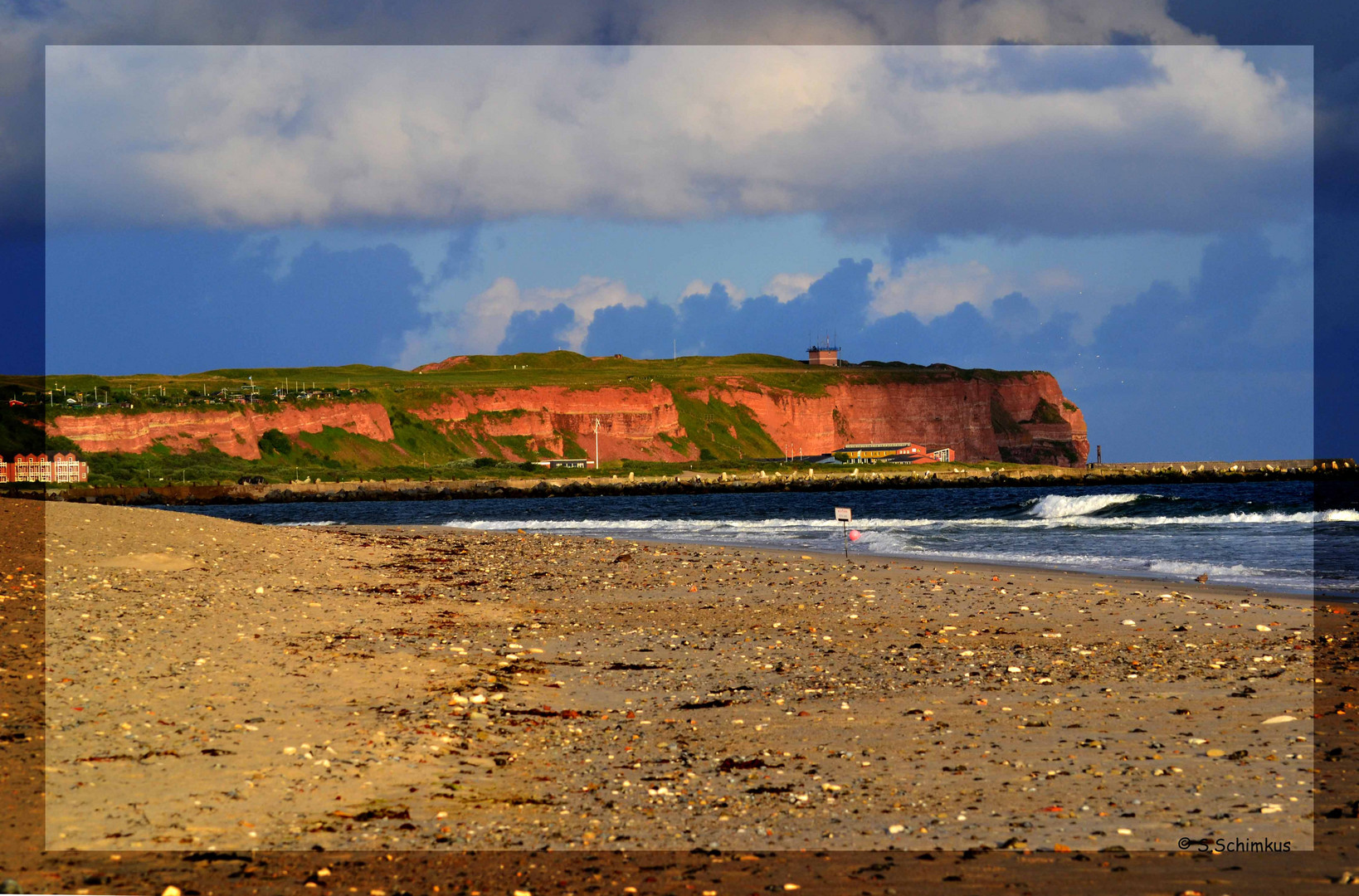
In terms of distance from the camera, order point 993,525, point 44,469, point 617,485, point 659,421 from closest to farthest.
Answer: point 993,525
point 44,469
point 617,485
point 659,421

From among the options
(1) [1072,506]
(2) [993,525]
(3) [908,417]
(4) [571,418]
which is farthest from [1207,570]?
(3) [908,417]

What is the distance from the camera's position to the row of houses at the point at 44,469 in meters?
90.2

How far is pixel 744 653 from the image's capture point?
48.6 ft

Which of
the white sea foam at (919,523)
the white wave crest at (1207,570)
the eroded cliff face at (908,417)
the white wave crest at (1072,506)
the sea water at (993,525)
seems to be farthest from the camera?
the eroded cliff face at (908,417)

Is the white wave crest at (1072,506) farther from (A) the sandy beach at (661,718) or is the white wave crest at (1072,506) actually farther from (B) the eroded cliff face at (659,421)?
(B) the eroded cliff face at (659,421)

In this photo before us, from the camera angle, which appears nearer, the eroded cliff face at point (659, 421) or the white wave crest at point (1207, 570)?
the white wave crest at point (1207, 570)

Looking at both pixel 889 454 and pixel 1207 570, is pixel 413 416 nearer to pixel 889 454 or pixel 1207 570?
pixel 889 454

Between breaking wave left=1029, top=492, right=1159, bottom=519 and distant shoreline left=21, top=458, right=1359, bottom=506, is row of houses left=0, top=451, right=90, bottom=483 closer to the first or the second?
distant shoreline left=21, top=458, right=1359, bottom=506

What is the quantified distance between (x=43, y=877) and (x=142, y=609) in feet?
33.0

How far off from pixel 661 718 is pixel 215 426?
392 feet

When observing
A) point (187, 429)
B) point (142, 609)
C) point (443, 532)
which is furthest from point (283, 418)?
point (142, 609)

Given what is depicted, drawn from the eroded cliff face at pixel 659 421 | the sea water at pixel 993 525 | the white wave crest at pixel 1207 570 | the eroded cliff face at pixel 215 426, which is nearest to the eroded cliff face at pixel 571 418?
the eroded cliff face at pixel 659 421

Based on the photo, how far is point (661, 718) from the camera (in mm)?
11109

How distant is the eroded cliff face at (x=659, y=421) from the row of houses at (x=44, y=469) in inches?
335
